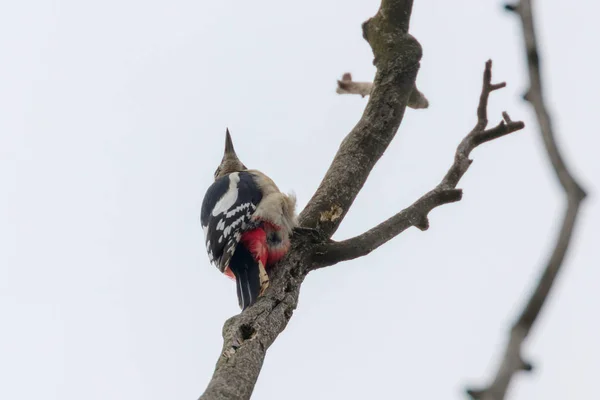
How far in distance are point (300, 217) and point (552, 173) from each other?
2534 millimetres

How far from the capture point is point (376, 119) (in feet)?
12.0

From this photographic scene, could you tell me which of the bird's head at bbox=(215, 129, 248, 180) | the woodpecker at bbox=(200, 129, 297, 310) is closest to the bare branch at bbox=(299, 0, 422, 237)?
the woodpecker at bbox=(200, 129, 297, 310)

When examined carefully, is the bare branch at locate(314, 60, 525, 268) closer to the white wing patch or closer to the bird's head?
the white wing patch

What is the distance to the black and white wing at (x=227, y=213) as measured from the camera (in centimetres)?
392

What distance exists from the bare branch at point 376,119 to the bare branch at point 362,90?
1.18ft

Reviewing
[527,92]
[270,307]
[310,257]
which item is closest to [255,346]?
[270,307]

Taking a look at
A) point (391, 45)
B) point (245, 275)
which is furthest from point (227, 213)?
point (391, 45)

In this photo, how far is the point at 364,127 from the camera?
12.0ft

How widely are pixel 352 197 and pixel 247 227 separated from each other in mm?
680

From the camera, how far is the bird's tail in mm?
3125

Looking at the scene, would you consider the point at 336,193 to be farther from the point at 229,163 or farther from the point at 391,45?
the point at 229,163

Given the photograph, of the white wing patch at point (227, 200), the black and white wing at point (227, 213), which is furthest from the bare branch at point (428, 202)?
the white wing patch at point (227, 200)

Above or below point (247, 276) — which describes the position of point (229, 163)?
above

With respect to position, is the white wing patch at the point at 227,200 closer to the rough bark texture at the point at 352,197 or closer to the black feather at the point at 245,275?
the black feather at the point at 245,275
